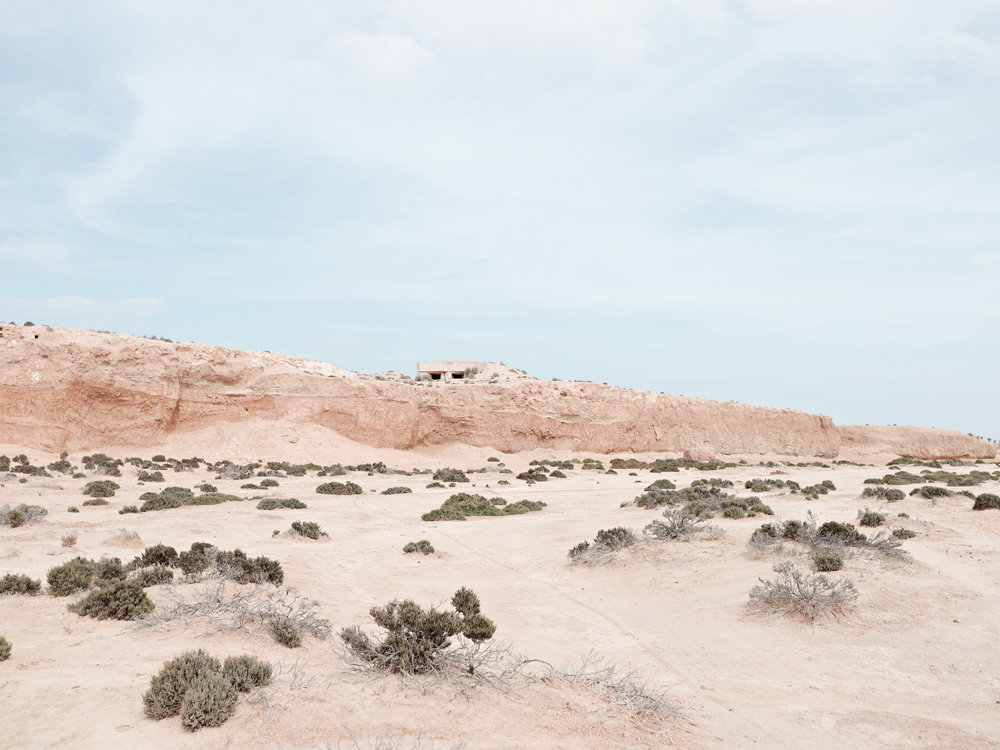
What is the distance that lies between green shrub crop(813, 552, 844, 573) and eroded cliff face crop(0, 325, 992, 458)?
32.2 meters

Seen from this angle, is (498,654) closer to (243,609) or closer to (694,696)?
(694,696)

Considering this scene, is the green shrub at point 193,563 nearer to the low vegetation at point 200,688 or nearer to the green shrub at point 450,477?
the low vegetation at point 200,688

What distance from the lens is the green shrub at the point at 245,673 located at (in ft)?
16.7

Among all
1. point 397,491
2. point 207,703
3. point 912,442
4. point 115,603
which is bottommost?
point 397,491

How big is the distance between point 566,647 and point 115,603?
17.3ft

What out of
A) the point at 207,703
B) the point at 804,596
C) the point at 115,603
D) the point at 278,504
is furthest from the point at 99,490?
the point at 804,596

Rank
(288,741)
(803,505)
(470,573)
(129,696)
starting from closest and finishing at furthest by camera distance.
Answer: (288,741)
(129,696)
(470,573)
(803,505)

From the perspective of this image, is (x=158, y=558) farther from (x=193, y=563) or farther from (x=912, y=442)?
(x=912, y=442)

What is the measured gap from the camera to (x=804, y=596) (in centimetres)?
846

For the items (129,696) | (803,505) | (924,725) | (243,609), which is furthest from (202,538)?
(803,505)

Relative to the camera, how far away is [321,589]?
9.57 metres

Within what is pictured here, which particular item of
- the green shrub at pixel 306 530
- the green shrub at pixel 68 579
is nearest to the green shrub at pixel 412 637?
the green shrub at pixel 68 579

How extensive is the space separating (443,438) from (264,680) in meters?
37.0

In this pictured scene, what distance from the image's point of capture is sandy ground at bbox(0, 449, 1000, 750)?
496 cm
